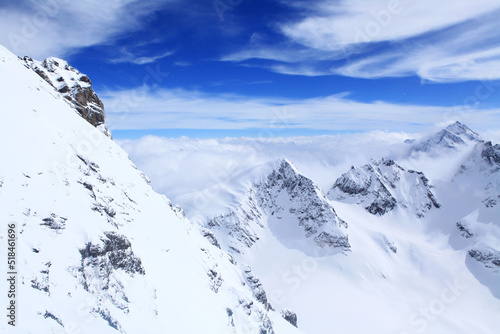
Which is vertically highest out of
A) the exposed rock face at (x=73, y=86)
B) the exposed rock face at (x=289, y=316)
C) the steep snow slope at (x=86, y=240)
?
the exposed rock face at (x=73, y=86)

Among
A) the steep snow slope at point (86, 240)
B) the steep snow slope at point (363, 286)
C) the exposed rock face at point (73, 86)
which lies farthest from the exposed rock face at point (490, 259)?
the exposed rock face at point (73, 86)

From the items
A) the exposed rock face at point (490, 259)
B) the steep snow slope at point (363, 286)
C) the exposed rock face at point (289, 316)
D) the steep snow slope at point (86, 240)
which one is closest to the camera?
the steep snow slope at point (86, 240)

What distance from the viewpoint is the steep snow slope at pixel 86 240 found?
2461 centimetres

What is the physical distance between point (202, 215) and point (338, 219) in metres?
95.4

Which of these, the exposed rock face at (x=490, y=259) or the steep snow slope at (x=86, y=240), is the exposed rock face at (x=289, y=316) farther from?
the exposed rock face at (x=490, y=259)

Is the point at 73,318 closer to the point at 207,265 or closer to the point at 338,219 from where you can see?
the point at 207,265

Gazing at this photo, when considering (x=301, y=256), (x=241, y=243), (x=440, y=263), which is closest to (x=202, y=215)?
(x=241, y=243)

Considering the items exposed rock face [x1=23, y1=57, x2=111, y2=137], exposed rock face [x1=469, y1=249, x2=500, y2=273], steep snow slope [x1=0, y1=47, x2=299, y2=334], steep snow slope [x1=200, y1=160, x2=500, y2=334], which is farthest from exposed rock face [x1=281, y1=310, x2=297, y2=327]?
exposed rock face [x1=469, y1=249, x2=500, y2=273]

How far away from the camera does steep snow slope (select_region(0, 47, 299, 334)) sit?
24609 mm

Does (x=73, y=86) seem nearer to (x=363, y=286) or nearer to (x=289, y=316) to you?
(x=289, y=316)

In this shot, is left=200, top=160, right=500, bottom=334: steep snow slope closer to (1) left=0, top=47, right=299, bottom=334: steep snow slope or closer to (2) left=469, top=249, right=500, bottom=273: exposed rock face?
(2) left=469, top=249, right=500, bottom=273: exposed rock face

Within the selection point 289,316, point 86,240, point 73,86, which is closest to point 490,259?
point 289,316

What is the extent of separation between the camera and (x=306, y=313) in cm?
13175

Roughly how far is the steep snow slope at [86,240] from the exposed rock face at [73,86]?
875 cm
